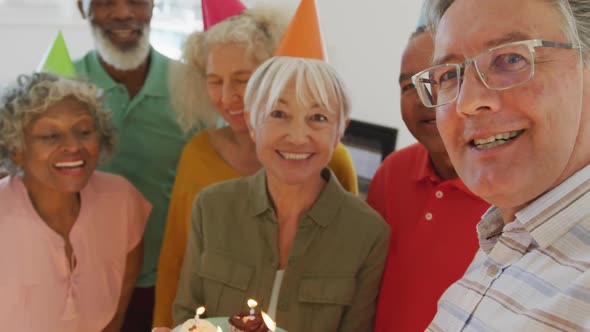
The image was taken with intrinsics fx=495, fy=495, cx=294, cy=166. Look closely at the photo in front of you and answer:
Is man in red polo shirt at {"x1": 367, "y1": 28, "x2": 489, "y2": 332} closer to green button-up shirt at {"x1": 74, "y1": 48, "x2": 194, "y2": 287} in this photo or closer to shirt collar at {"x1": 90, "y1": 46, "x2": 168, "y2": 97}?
green button-up shirt at {"x1": 74, "y1": 48, "x2": 194, "y2": 287}

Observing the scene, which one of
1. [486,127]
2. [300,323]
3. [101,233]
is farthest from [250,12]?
[486,127]

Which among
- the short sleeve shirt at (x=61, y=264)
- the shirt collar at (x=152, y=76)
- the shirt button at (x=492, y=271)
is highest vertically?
the shirt collar at (x=152, y=76)

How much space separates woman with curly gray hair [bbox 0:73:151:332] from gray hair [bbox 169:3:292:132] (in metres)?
0.30

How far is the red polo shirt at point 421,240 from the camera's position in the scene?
1306 millimetres

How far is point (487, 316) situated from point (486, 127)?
0.29 m

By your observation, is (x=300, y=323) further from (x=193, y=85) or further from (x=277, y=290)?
(x=193, y=85)

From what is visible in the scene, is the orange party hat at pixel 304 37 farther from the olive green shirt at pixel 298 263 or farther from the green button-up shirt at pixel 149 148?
the green button-up shirt at pixel 149 148

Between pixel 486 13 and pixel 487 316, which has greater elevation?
pixel 486 13

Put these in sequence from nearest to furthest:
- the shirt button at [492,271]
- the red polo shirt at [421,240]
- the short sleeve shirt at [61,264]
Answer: the shirt button at [492,271], the red polo shirt at [421,240], the short sleeve shirt at [61,264]

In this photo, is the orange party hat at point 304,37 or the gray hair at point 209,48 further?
the gray hair at point 209,48

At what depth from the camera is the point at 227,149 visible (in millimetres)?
1784

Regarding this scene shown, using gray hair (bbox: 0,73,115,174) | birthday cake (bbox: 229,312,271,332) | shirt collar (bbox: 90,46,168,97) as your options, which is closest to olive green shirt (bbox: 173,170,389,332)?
birthday cake (bbox: 229,312,271,332)

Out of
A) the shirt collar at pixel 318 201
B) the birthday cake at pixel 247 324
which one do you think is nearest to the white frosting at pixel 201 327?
the birthday cake at pixel 247 324

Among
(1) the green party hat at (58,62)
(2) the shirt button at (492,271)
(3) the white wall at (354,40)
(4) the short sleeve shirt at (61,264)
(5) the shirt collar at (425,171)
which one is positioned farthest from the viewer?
(3) the white wall at (354,40)
